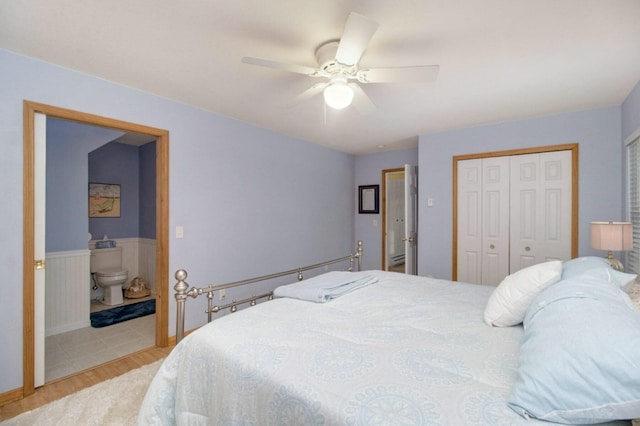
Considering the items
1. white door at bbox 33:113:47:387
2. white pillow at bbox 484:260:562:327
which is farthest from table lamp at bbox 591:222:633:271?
white door at bbox 33:113:47:387

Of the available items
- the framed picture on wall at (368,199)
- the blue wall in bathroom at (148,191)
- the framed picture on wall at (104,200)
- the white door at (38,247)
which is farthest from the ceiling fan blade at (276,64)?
the framed picture on wall at (104,200)

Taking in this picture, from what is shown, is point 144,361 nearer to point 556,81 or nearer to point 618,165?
point 556,81

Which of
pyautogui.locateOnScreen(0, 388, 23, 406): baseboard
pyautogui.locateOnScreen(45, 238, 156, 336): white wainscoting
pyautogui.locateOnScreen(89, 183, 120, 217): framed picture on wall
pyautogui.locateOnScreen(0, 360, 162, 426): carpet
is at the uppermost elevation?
pyautogui.locateOnScreen(89, 183, 120, 217): framed picture on wall

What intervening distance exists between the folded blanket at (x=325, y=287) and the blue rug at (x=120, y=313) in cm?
269

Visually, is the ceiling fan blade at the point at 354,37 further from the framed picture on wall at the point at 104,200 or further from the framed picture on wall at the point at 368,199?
the framed picture on wall at the point at 104,200

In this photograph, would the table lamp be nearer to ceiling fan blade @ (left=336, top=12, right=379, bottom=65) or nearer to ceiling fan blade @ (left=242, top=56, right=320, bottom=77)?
ceiling fan blade @ (left=336, top=12, right=379, bottom=65)

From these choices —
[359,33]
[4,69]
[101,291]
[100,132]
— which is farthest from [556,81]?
[101,291]

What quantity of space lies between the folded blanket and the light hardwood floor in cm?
155

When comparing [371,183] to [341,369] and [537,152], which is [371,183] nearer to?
[537,152]

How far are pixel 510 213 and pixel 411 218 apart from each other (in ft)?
4.03

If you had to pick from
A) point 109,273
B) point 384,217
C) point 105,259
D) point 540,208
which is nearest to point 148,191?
point 105,259

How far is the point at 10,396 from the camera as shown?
205 cm

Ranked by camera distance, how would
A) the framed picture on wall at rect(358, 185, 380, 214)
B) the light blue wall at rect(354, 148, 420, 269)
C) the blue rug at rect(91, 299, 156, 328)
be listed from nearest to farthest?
1. the blue rug at rect(91, 299, 156, 328)
2. the light blue wall at rect(354, 148, 420, 269)
3. the framed picture on wall at rect(358, 185, 380, 214)

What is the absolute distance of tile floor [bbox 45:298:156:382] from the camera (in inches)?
101
